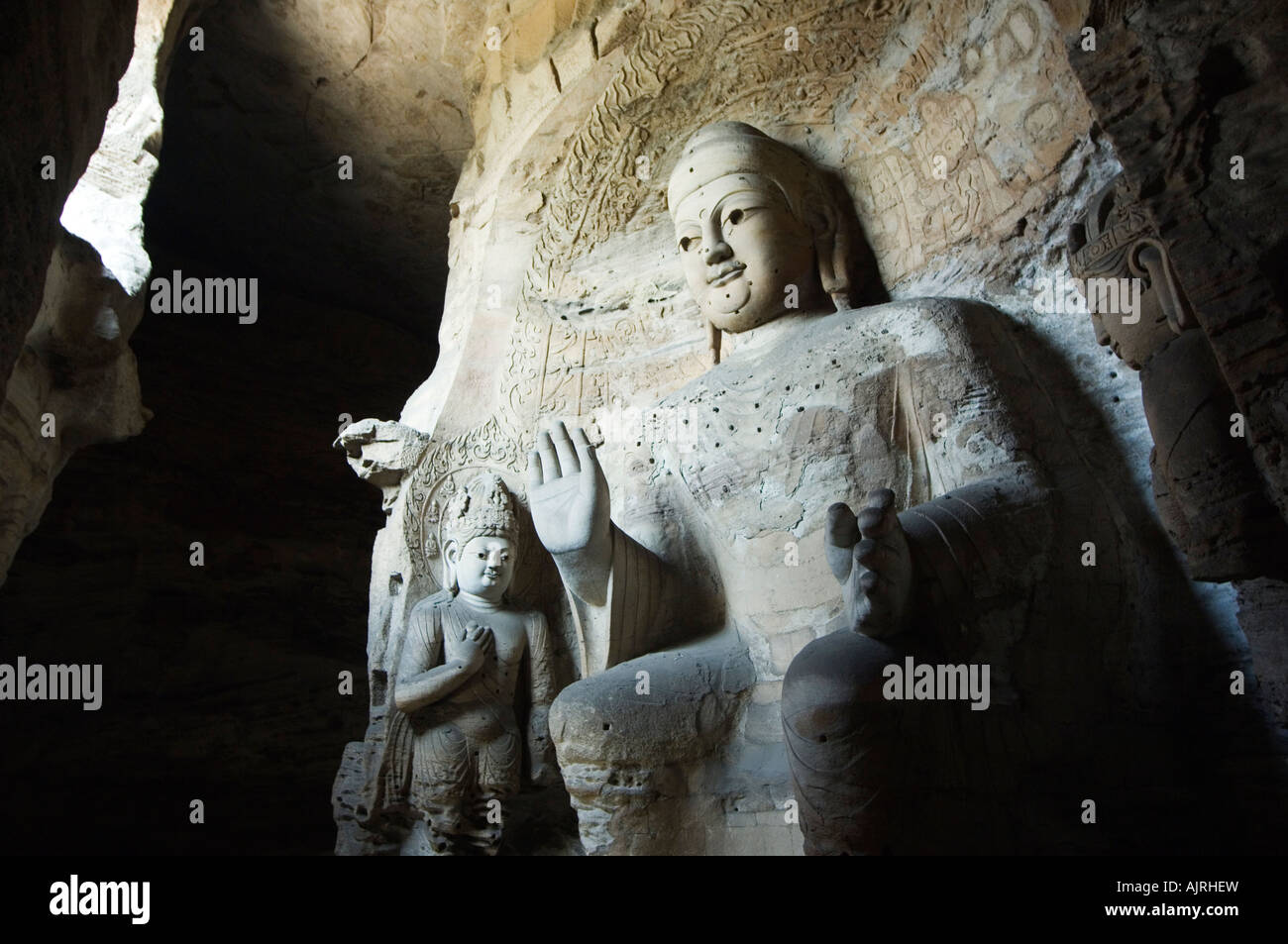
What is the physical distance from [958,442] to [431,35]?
387 centimetres

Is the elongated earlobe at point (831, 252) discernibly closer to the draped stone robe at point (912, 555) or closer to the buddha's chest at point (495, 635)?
the draped stone robe at point (912, 555)

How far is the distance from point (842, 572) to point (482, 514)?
176 centimetres

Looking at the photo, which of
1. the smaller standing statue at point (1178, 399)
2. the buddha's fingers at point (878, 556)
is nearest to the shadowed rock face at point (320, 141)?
the smaller standing statue at point (1178, 399)

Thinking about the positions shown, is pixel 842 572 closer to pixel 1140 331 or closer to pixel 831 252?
pixel 1140 331

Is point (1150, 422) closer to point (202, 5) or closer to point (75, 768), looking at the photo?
point (202, 5)

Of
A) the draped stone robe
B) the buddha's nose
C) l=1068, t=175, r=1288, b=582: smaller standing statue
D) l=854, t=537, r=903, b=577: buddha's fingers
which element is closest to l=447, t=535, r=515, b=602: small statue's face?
the draped stone robe

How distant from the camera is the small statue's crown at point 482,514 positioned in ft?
12.0

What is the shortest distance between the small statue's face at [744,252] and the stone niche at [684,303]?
28cm

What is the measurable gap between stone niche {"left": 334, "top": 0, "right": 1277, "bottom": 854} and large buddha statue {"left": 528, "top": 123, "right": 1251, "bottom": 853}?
2cm

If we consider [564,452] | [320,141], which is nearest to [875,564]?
[564,452]

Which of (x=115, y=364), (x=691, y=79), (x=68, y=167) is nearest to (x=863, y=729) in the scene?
(x=68, y=167)

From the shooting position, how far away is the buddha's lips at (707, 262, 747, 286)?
3.61 metres

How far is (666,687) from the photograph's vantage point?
2.94 m

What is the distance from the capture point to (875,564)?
7.28 feet
